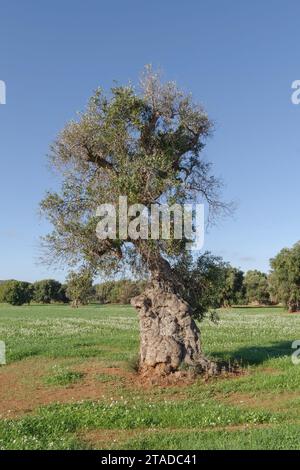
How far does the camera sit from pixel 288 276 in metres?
89.7

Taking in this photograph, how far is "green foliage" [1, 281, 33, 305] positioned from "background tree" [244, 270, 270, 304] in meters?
69.2

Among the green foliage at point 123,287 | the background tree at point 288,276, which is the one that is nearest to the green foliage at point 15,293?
the background tree at point 288,276

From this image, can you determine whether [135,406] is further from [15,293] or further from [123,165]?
[15,293]

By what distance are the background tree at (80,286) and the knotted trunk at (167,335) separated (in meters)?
2.24

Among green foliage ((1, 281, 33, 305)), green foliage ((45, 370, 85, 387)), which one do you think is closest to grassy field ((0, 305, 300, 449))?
green foliage ((45, 370, 85, 387))

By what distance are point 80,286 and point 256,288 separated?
115888mm

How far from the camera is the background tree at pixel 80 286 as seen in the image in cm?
2122

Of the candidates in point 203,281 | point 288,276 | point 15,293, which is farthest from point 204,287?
point 15,293

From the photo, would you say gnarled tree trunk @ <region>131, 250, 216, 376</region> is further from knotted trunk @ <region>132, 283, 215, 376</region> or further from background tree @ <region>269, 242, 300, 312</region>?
background tree @ <region>269, 242, 300, 312</region>

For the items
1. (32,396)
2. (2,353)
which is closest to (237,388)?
(32,396)

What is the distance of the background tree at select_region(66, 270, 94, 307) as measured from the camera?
21.2 m

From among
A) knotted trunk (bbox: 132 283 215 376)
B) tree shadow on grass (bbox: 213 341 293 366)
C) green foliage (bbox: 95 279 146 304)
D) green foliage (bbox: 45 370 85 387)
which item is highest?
green foliage (bbox: 95 279 146 304)

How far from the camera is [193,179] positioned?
2194 centimetres

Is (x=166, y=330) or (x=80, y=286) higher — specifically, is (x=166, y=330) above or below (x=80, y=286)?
below
